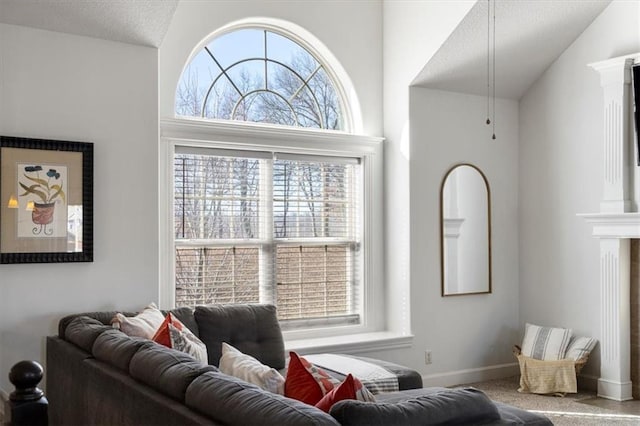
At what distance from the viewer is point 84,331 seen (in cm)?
363

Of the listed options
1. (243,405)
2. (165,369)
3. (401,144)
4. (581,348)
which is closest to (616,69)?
(401,144)

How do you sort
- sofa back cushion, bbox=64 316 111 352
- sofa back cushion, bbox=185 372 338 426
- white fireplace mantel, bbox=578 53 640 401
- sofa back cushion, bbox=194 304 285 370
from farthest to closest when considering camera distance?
1. white fireplace mantel, bbox=578 53 640 401
2. sofa back cushion, bbox=194 304 285 370
3. sofa back cushion, bbox=64 316 111 352
4. sofa back cushion, bbox=185 372 338 426

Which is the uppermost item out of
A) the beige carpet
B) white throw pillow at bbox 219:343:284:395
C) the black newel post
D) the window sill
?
the black newel post

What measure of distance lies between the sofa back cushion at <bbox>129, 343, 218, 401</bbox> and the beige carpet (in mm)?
3051

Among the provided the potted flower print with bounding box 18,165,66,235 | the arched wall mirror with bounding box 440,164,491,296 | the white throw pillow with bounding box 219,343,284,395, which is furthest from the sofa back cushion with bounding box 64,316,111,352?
the arched wall mirror with bounding box 440,164,491,296

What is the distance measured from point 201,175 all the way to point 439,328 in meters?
2.38

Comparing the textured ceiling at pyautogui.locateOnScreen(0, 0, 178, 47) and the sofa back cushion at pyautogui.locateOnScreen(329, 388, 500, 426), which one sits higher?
the textured ceiling at pyautogui.locateOnScreen(0, 0, 178, 47)

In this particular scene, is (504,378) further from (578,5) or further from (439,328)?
(578,5)

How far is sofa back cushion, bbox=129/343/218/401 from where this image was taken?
2.51 m

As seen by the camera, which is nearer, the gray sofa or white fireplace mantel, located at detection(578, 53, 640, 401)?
the gray sofa

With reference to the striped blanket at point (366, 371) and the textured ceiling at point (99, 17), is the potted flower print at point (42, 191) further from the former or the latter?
the striped blanket at point (366, 371)

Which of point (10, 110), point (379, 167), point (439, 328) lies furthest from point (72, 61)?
point (439, 328)

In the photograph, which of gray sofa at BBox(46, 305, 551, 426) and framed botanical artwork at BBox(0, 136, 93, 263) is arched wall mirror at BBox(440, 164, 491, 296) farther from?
framed botanical artwork at BBox(0, 136, 93, 263)

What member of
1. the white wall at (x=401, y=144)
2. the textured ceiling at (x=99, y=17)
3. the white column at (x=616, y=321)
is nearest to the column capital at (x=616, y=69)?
the white column at (x=616, y=321)
